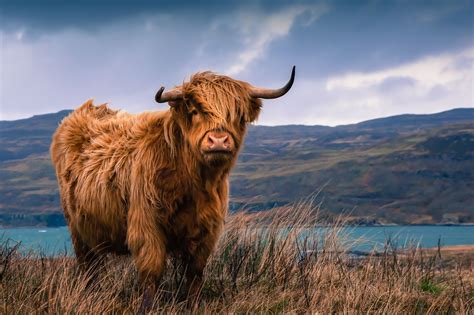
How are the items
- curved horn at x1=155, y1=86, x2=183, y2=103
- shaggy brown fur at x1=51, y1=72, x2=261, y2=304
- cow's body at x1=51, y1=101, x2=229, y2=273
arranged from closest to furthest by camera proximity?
curved horn at x1=155, y1=86, x2=183, y2=103
shaggy brown fur at x1=51, y1=72, x2=261, y2=304
cow's body at x1=51, y1=101, x2=229, y2=273

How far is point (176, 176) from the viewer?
17.6ft

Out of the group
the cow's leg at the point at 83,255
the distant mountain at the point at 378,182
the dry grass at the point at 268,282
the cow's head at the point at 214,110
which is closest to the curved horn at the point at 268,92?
the cow's head at the point at 214,110

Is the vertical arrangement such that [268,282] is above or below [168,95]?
below

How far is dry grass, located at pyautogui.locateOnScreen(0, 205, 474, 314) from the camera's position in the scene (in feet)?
16.9

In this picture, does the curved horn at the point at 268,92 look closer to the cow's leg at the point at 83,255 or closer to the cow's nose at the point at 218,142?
the cow's nose at the point at 218,142

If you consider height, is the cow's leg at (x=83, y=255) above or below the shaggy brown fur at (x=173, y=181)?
below

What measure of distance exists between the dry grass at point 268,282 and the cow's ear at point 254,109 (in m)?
1.49

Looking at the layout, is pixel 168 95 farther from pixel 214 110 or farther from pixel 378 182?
pixel 378 182

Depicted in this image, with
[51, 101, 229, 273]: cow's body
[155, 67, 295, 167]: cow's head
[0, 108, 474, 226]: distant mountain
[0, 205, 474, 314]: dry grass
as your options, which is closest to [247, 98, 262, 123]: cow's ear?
[155, 67, 295, 167]: cow's head

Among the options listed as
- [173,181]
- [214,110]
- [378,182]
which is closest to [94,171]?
[173,181]

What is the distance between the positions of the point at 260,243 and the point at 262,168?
173m

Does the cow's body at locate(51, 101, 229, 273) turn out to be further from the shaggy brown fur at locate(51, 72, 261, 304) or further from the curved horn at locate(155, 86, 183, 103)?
the curved horn at locate(155, 86, 183, 103)

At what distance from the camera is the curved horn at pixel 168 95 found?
16.7 ft

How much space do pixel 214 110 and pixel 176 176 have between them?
68cm
